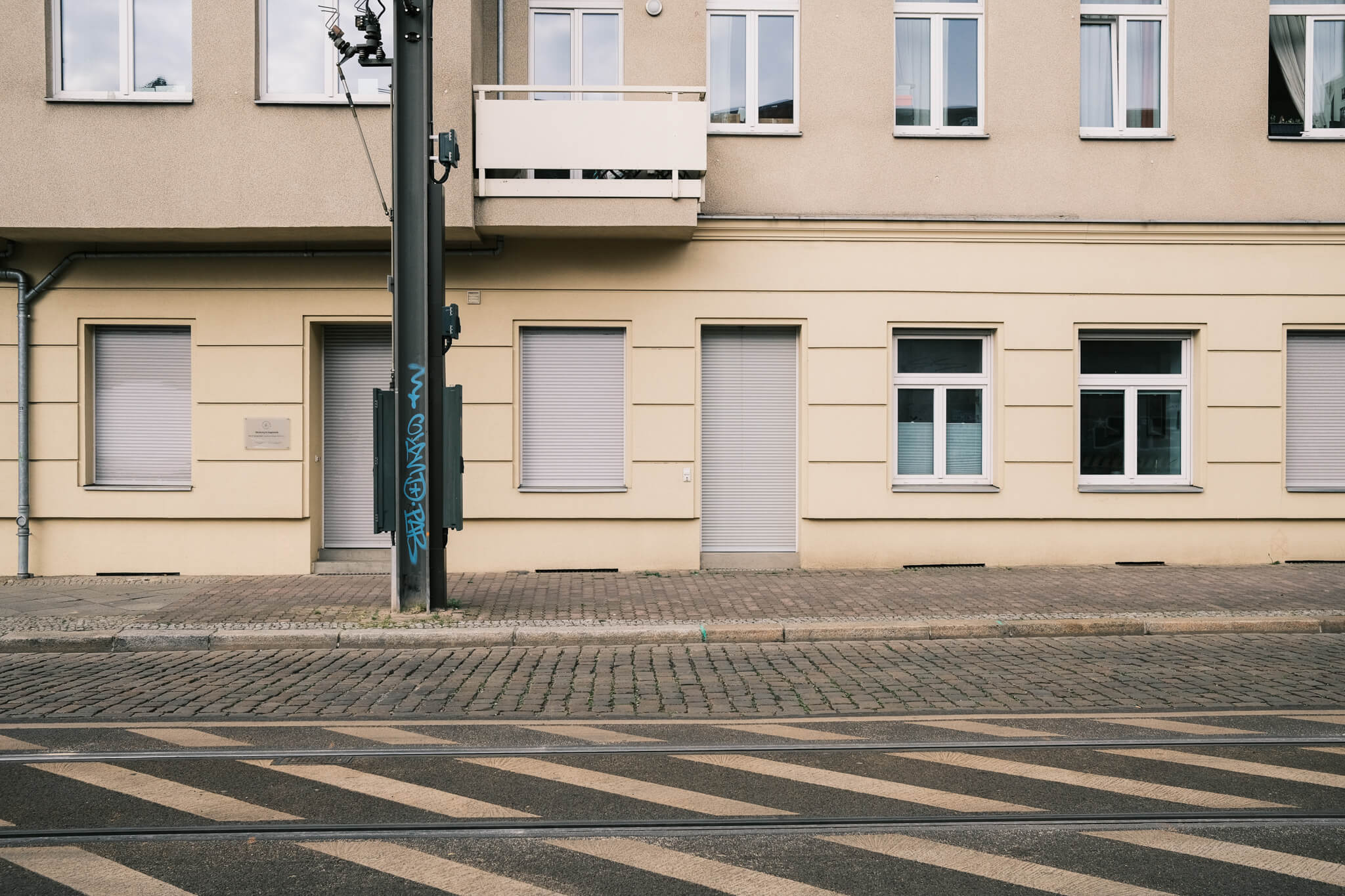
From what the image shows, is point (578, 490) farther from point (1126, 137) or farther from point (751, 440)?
point (1126, 137)

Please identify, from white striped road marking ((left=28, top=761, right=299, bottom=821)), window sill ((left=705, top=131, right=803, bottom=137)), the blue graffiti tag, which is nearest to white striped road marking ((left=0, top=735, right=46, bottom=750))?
white striped road marking ((left=28, top=761, right=299, bottom=821))

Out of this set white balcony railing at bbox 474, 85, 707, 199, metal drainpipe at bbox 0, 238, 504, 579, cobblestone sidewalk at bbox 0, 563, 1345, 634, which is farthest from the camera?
metal drainpipe at bbox 0, 238, 504, 579

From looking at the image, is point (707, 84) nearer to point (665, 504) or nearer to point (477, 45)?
point (477, 45)

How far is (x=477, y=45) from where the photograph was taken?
11703 mm

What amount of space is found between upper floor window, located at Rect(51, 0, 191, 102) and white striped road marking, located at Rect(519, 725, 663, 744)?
29.7 ft

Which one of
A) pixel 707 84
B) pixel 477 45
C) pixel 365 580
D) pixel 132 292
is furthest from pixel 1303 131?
pixel 132 292

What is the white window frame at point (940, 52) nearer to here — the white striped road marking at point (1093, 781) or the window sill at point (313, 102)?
the window sill at point (313, 102)

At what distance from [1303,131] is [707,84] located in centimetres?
720

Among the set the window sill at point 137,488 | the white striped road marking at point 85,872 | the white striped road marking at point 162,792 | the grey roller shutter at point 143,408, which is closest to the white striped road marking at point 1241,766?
the white striped road marking at point 162,792

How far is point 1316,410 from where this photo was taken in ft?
42.1

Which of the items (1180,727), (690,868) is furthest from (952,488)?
(690,868)

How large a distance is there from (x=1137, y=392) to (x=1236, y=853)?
965cm

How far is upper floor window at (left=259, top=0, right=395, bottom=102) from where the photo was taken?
11.7m

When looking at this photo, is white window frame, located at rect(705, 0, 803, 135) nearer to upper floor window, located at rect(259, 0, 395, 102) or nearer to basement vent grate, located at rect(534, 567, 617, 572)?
upper floor window, located at rect(259, 0, 395, 102)
